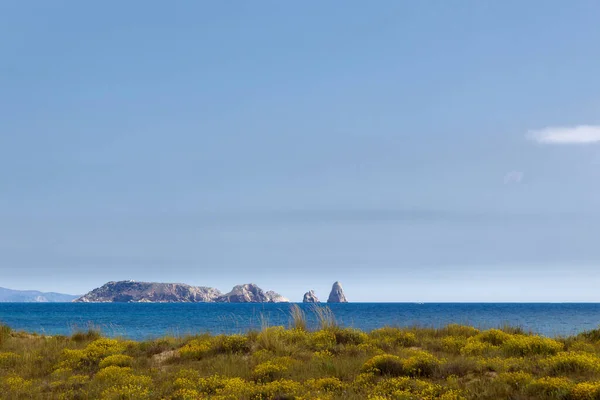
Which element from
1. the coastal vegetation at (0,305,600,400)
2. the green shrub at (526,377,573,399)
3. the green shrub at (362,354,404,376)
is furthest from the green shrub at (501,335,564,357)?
the green shrub at (526,377,573,399)

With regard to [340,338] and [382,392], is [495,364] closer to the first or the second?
[382,392]

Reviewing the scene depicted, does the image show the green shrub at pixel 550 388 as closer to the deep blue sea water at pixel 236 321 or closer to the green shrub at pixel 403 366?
the green shrub at pixel 403 366

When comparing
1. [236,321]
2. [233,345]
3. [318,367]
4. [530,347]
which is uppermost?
[236,321]

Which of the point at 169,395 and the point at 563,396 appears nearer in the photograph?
the point at 563,396

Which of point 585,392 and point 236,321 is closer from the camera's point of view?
point 585,392

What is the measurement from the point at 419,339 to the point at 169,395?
28.8 feet

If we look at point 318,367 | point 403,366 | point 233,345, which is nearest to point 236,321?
point 233,345

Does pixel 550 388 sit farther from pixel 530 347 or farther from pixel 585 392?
pixel 530 347

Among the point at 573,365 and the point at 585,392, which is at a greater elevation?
the point at 573,365

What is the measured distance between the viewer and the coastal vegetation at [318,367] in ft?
34.7

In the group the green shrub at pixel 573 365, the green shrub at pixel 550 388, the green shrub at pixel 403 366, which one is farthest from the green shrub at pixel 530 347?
the green shrub at pixel 550 388

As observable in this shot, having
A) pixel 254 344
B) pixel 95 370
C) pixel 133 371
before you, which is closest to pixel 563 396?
pixel 254 344

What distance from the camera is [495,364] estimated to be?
→ 1194cm

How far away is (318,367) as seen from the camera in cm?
1294
